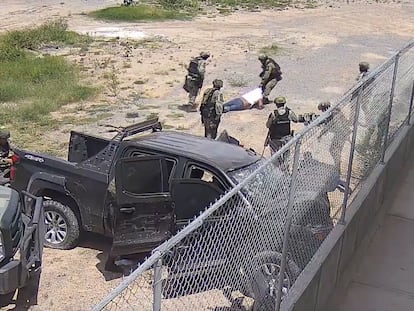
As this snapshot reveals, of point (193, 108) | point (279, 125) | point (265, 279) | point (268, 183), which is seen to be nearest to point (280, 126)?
point (279, 125)

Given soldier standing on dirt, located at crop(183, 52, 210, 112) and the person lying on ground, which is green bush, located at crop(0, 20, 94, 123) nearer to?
soldier standing on dirt, located at crop(183, 52, 210, 112)

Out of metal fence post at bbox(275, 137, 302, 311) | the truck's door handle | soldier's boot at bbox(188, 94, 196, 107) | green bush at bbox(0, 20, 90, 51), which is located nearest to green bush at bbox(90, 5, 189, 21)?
green bush at bbox(0, 20, 90, 51)

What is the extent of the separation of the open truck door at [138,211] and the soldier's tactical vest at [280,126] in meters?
4.12

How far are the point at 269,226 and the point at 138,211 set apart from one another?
2.75m

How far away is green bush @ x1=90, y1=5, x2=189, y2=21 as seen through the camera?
30.0m

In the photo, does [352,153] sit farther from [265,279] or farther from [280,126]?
[280,126]

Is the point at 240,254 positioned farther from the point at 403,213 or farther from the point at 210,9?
the point at 210,9

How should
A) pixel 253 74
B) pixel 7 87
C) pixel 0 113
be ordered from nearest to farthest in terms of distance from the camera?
pixel 0 113 → pixel 7 87 → pixel 253 74

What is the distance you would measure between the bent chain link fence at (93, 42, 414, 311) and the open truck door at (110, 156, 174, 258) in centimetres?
88

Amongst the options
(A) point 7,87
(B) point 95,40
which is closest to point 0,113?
(A) point 7,87

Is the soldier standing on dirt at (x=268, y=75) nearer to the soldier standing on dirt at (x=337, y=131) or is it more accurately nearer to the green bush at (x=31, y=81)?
the green bush at (x=31, y=81)

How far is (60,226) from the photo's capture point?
8586mm

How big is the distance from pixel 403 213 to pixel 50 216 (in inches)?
178

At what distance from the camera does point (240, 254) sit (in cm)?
449
